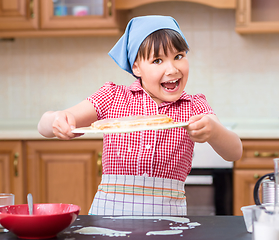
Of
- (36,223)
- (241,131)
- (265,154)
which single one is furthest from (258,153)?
(36,223)

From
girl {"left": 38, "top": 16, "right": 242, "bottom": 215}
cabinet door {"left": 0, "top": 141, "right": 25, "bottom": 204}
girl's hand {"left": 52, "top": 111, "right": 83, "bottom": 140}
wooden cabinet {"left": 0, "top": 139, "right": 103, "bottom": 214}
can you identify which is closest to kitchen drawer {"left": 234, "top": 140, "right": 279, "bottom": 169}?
wooden cabinet {"left": 0, "top": 139, "right": 103, "bottom": 214}

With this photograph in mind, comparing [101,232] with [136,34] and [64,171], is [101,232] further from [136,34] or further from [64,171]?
[64,171]

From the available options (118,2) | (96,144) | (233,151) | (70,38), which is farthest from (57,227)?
(70,38)

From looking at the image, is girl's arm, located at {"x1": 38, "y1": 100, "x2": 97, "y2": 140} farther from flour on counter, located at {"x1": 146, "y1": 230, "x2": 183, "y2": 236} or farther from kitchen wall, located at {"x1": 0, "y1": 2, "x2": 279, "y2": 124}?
kitchen wall, located at {"x1": 0, "y1": 2, "x2": 279, "y2": 124}

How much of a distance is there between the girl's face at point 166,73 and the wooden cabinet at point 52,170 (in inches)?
43.9

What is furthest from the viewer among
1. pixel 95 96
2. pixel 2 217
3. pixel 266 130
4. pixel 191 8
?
pixel 191 8

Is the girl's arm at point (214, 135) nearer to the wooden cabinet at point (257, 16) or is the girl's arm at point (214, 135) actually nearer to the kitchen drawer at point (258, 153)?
the kitchen drawer at point (258, 153)

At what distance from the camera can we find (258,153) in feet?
6.83

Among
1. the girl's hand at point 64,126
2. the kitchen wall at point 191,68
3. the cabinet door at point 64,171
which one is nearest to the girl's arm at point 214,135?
the girl's hand at point 64,126

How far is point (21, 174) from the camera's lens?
2.23 meters

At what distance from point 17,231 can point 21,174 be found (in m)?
1.52

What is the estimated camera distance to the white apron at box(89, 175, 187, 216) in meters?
1.11

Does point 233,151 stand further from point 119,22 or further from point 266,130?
point 119,22

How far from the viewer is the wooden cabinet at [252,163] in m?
2.08
